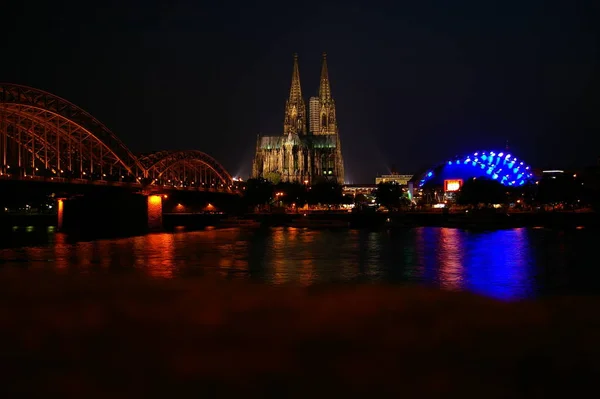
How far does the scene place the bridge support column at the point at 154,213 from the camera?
87.3 m

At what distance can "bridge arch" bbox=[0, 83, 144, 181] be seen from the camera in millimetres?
62719

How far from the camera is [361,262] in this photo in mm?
36531

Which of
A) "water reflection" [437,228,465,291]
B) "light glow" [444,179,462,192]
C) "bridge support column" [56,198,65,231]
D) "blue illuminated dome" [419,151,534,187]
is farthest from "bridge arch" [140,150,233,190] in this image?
"blue illuminated dome" [419,151,534,187]

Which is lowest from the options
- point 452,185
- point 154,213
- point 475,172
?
point 154,213

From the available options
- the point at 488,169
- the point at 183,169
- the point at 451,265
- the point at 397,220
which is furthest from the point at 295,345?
the point at 488,169

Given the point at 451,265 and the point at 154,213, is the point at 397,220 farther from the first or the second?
the point at 451,265

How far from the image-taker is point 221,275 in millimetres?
29688

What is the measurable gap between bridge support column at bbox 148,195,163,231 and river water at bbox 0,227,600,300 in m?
34.1

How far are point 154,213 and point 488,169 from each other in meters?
103

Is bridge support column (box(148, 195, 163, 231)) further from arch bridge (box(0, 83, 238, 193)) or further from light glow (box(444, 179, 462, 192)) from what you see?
light glow (box(444, 179, 462, 192))

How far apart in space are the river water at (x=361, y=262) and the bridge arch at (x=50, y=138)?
1700cm

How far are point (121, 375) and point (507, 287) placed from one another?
17.4m

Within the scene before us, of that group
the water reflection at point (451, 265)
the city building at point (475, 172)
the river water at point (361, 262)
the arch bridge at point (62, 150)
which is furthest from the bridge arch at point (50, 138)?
the city building at point (475, 172)

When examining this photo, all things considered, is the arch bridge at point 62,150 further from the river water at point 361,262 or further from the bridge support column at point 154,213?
the river water at point 361,262
